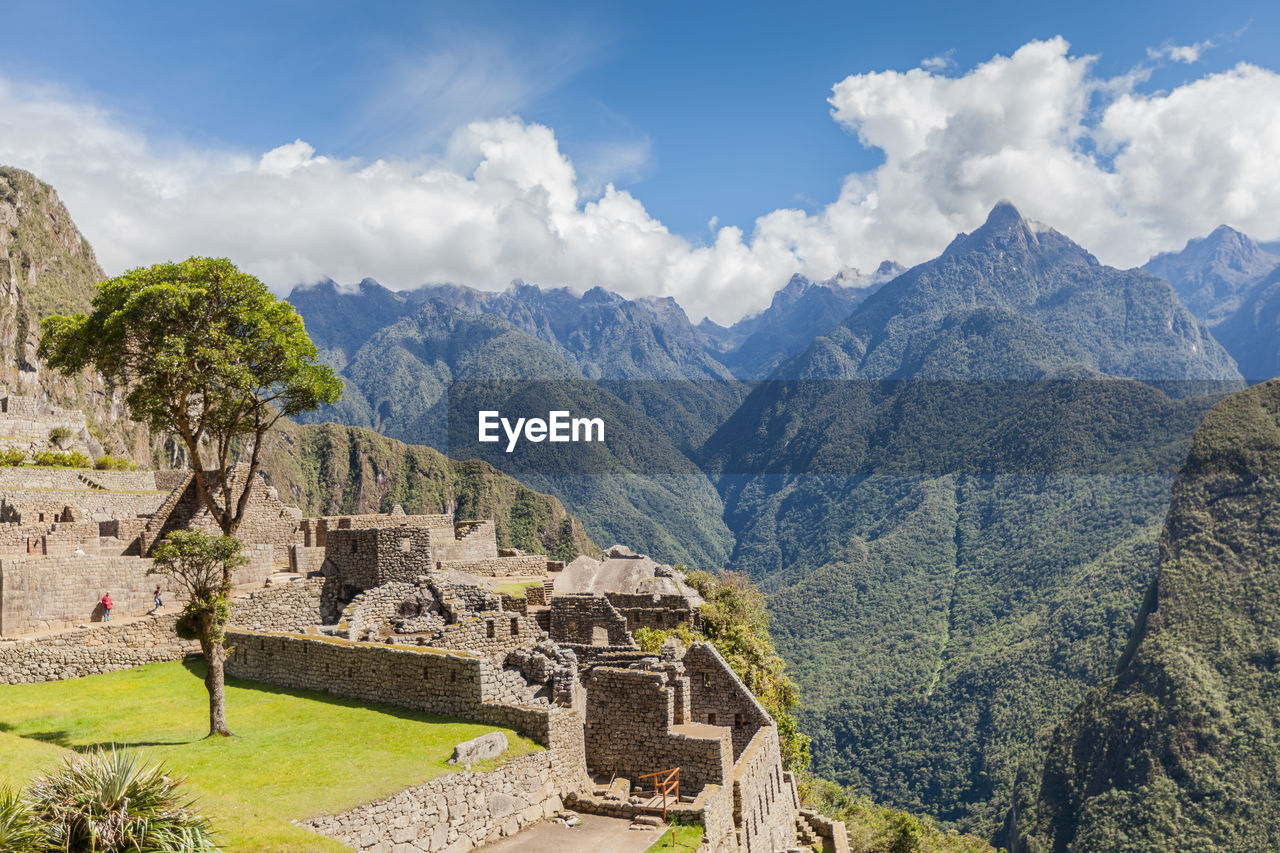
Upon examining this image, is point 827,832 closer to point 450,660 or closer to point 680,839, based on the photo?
point 680,839

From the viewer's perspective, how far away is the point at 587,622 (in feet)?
77.1

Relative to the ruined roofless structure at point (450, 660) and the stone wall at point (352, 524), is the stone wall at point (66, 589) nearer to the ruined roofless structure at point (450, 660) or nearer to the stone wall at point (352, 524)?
the ruined roofless structure at point (450, 660)

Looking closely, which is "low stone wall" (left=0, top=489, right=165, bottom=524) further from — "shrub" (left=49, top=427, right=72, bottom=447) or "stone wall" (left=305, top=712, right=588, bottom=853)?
"stone wall" (left=305, top=712, right=588, bottom=853)

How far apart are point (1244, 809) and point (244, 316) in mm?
128934

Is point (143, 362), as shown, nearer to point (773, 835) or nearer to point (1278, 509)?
point (773, 835)

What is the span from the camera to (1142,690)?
132 meters

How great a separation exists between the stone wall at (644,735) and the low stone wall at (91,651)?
10.2 metres

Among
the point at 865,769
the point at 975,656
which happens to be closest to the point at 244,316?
the point at 865,769

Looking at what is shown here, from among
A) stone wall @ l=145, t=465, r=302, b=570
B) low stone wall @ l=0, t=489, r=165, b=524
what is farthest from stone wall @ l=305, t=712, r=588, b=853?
low stone wall @ l=0, t=489, r=165, b=524

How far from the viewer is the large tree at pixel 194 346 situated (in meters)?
18.0

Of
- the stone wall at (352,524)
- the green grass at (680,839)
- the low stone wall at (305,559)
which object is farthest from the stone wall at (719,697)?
the low stone wall at (305,559)

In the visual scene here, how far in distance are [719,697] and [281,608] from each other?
10831mm

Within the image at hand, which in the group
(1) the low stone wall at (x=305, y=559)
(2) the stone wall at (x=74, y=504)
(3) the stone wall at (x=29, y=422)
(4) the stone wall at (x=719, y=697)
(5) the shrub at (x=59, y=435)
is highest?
(3) the stone wall at (x=29, y=422)

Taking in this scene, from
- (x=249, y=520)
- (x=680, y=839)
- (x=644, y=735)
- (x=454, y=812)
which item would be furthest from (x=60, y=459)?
(x=680, y=839)
